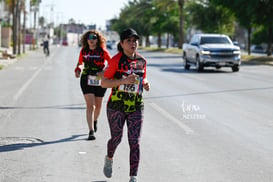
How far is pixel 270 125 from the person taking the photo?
10.5 meters

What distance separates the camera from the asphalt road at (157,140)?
6723 mm

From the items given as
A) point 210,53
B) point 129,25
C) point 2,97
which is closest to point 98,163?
point 2,97

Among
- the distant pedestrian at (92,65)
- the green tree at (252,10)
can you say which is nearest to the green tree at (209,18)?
the green tree at (252,10)

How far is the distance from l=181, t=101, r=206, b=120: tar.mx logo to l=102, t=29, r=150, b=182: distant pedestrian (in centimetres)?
554

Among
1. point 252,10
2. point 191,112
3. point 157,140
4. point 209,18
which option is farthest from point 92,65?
point 209,18

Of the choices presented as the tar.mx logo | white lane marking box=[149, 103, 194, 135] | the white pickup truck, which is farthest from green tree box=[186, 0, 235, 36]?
white lane marking box=[149, 103, 194, 135]

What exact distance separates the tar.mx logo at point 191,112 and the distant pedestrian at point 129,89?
554 cm

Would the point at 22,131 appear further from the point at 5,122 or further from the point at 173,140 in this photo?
the point at 173,140

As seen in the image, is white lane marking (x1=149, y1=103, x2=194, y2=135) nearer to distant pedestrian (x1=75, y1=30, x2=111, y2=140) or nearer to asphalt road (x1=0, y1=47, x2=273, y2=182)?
asphalt road (x1=0, y1=47, x2=273, y2=182)

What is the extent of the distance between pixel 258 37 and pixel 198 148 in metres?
91.4

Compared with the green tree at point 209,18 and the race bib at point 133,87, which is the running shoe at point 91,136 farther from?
the green tree at point 209,18

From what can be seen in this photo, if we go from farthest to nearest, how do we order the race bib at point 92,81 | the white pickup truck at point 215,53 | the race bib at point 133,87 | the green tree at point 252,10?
the green tree at point 252,10, the white pickup truck at point 215,53, the race bib at point 92,81, the race bib at point 133,87

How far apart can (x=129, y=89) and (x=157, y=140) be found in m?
3.07

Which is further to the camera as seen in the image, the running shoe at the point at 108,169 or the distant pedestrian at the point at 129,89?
the running shoe at the point at 108,169
